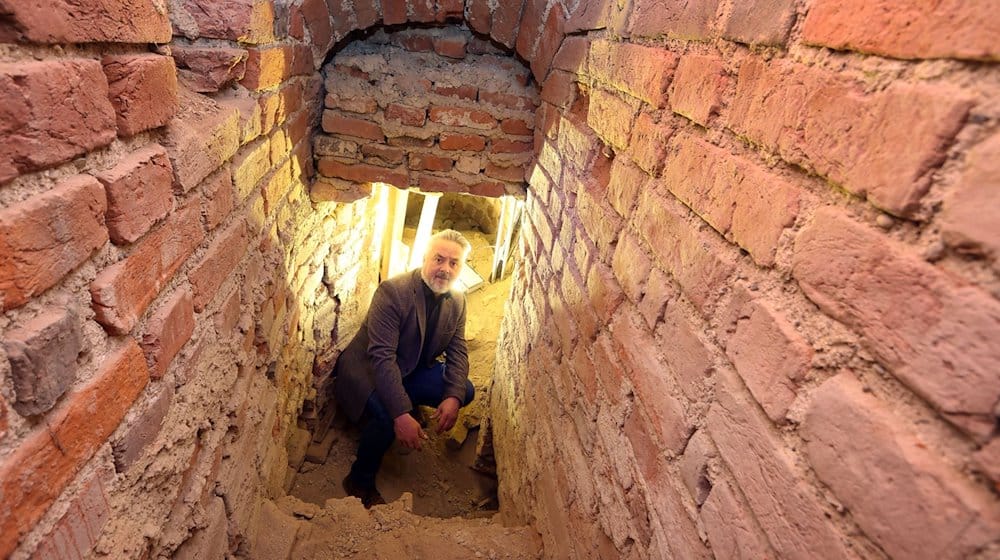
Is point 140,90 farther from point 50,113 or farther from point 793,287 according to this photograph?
point 793,287

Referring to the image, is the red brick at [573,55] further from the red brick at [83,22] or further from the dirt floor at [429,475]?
the dirt floor at [429,475]

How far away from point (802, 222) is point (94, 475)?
1.16 metres

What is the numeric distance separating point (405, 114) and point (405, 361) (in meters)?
1.55

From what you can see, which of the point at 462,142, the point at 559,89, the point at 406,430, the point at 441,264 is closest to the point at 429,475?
the point at 406,430

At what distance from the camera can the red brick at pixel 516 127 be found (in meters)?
2.57

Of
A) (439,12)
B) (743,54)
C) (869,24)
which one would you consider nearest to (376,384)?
(439,12)

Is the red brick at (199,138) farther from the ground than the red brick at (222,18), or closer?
closer

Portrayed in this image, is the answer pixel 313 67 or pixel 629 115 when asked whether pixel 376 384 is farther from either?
pixel 629 115

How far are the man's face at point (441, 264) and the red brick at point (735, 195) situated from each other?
208 centimetres

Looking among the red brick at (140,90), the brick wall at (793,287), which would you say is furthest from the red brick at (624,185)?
the red brick at (140,90)

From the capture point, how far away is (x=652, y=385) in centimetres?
110

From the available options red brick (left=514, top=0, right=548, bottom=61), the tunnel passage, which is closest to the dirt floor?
the tunnel passage

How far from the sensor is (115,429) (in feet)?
2.91

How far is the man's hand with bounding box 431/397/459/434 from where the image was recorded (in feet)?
10.6
